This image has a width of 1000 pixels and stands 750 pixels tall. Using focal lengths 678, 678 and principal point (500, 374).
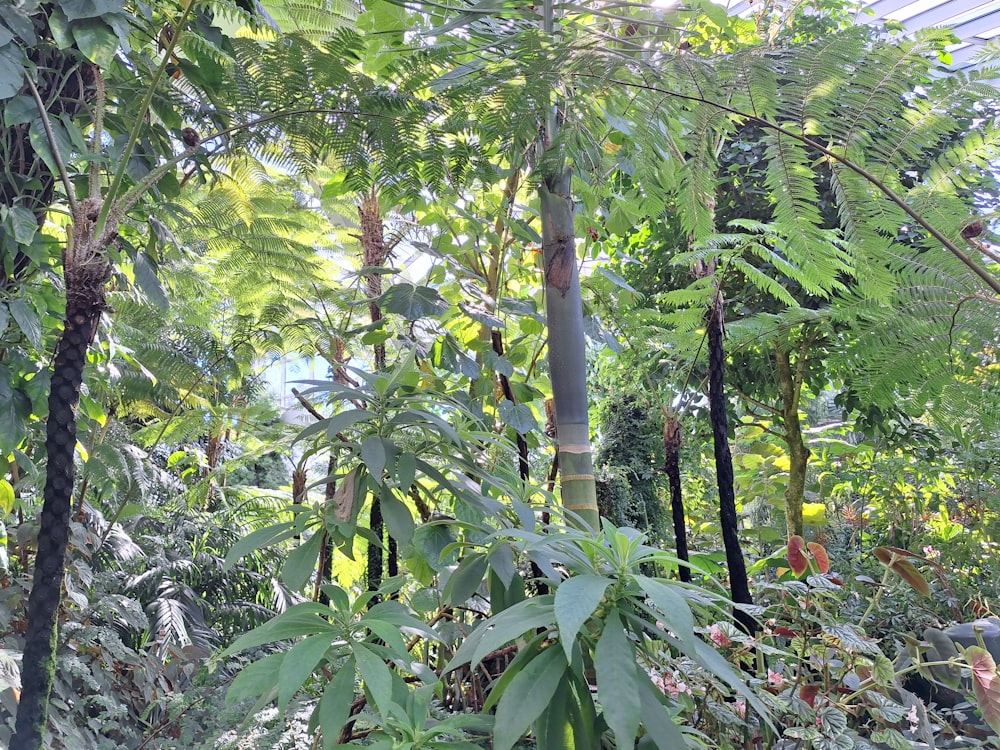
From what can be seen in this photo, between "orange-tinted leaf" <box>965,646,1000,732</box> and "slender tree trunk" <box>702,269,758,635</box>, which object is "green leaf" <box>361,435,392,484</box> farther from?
"orange-tinted leaf" <box>965,646,1000,732</box>

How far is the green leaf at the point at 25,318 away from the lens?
54.7 inches

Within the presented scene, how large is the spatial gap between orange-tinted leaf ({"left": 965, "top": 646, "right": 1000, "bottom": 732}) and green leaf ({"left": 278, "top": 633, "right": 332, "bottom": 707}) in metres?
1.20

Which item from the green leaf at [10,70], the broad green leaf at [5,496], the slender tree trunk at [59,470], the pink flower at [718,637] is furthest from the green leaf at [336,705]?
the broad green leaf at [5,496]

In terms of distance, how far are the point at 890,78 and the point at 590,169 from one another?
2.19ft

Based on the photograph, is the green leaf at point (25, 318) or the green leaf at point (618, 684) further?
the green leaf at point (25, 318)

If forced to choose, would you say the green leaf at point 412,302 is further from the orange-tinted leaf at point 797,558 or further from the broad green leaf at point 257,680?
the orange-tinted leaf at point 797,558

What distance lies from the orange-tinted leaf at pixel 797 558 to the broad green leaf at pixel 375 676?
1.07 m

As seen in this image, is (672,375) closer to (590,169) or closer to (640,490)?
(590,169)

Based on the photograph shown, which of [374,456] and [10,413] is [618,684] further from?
[10,413]

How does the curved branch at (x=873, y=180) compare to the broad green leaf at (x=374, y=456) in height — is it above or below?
above

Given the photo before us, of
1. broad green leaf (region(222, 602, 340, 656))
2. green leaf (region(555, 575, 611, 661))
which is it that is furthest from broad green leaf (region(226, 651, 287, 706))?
green leaf (region(555, 575, 611, 661))

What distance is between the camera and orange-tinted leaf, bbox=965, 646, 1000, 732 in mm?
1251

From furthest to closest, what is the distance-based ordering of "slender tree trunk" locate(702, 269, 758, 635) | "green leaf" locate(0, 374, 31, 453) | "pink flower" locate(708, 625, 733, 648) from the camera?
"slender tree trunk" locate(702, 269, 758, 635) < "green leaf" locate(0, 374, 31, 453) < "pink flower" locate(708, 625, 733, 648)

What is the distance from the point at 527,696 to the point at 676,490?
121cm
